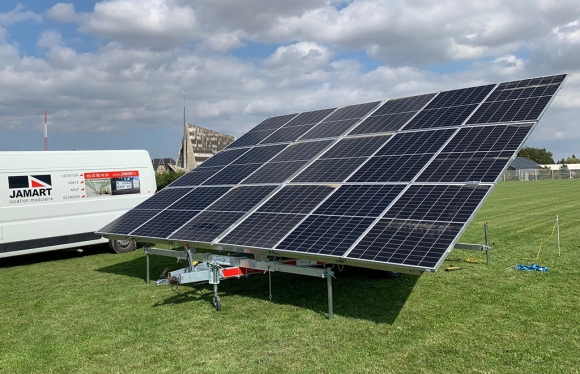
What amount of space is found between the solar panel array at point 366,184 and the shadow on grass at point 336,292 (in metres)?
1.69

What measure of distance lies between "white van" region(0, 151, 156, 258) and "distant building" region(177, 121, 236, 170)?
138ft

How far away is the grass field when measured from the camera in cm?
725

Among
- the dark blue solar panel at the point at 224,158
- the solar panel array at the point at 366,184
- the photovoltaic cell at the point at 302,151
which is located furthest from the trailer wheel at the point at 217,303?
the dark blue solar panel at the point at 224,158

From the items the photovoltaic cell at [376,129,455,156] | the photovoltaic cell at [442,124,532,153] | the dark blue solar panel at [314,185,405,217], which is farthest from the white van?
the photovoltaic cell at [442,124,532,153]

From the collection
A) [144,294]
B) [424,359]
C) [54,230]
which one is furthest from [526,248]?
[54,230]

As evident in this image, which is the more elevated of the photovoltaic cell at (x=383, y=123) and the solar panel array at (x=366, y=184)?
the photovoltaic cell at (x=383, y=123)

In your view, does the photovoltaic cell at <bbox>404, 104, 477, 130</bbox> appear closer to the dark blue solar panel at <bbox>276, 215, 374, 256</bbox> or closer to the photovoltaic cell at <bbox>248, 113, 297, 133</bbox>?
the dark blue solar panel at <bbox>276, 215, 374, 256</bbox>

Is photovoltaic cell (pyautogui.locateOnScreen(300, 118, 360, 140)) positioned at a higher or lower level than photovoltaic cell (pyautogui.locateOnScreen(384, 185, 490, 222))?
higher

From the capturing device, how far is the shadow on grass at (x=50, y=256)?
17.4 m

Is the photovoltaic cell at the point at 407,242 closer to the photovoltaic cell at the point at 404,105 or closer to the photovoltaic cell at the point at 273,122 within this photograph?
the photovoltaic cell at the point at 404,105

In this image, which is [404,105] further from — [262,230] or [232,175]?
[262,230]

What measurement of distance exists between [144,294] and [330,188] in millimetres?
5030

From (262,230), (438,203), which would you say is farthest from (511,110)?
(262,230)

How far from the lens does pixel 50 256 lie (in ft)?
61.1
